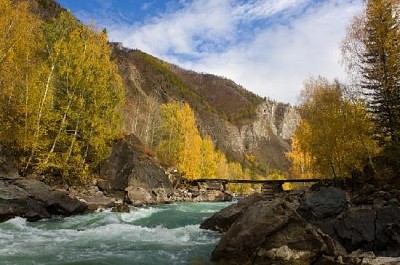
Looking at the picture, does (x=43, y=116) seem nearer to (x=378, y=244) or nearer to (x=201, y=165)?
(x=378, y=244)

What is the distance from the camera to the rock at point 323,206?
1736 centimetres

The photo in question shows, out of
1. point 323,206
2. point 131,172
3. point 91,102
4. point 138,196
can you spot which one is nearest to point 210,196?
point 138,196

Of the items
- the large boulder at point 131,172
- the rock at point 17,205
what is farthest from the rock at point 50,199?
the large boulder at point 131,172

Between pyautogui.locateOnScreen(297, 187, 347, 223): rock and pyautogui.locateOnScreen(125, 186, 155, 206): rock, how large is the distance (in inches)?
817

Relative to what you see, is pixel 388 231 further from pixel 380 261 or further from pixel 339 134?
pixel 339 134

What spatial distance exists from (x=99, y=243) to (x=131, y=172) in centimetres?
2295

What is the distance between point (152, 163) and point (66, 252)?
100 feet

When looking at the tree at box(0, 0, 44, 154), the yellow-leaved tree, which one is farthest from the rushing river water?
the yellow-leaved tree

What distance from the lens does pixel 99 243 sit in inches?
617

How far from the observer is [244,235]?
510 inches

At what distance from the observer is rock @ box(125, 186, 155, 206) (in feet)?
120

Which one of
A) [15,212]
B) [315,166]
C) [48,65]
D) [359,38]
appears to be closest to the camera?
[15,212]

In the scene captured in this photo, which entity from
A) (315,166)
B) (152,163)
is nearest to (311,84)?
(315,166)

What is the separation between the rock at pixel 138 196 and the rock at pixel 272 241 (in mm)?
24238
